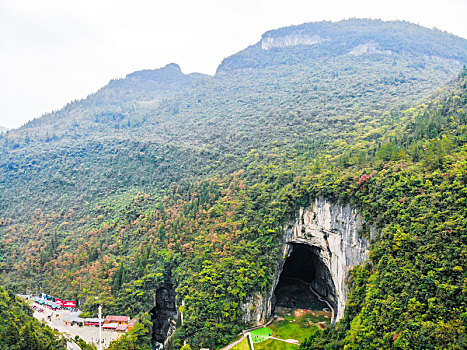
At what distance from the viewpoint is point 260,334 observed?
3862cm

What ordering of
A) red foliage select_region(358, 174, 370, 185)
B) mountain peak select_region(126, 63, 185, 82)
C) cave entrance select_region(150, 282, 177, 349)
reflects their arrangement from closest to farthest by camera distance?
red foliage select_region(358, 174, 370, 185) < cave entrance select_region(150, 282, 177, 349) < mountain peak select_region(126, 63, 185, 82)

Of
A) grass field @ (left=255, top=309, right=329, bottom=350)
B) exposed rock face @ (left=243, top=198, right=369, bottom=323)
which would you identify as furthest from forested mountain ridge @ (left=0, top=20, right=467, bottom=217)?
grass field @ (left=255, top=309, right=329, bottom=350)

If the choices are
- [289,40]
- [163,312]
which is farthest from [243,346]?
[289,40]

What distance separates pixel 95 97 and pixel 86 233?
3583 inches

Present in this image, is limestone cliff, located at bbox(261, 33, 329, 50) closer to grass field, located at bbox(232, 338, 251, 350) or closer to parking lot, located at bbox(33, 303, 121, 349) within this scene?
grass field, located at bbox(232, 338, 251, 350)

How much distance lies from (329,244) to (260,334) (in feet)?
40.6

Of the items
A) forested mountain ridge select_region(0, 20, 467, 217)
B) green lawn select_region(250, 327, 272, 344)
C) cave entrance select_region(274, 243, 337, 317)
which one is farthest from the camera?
forested mountain ridge select_region(0, 20, 467, 217)

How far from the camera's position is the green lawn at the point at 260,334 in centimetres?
3744

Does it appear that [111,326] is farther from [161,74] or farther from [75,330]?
[161,74]

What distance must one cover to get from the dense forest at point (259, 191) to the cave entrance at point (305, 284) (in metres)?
6.98

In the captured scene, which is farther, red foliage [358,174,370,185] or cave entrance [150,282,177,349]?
cave entrance [150,282,177,349]

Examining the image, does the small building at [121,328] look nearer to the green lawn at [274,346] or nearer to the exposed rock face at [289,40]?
the green lawn at [274,346]

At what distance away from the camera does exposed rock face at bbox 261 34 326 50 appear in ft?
396

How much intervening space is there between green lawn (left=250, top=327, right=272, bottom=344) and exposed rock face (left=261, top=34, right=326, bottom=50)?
10187cm
